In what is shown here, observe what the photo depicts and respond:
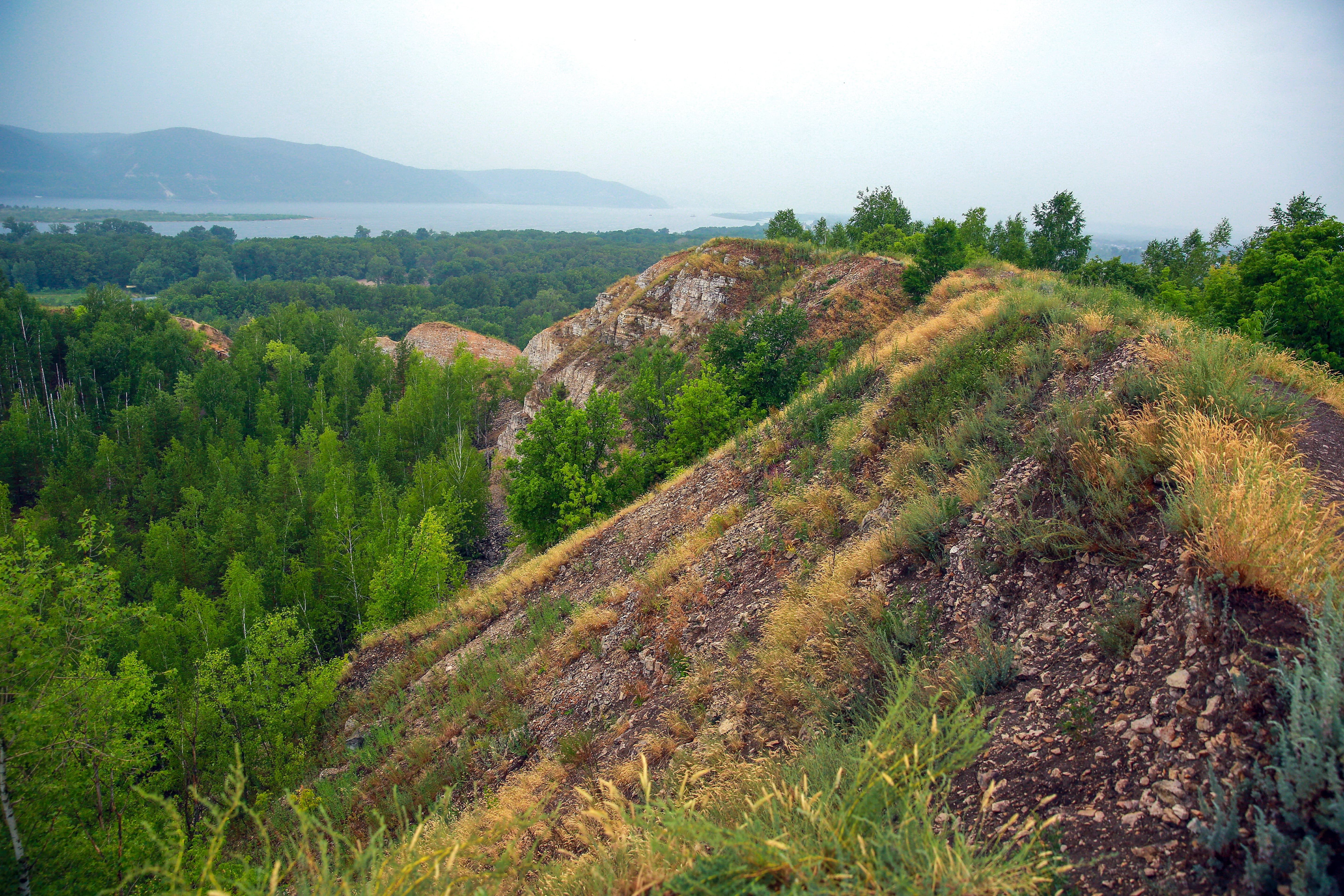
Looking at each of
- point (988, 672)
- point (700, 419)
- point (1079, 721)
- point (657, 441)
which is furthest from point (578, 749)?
point (657, 441)

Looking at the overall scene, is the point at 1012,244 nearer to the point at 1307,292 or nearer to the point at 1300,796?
the point at 1307,292

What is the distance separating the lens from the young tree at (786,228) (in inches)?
1647

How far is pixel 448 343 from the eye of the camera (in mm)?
58875

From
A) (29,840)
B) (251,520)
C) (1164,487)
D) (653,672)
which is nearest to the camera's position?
(1164,487)

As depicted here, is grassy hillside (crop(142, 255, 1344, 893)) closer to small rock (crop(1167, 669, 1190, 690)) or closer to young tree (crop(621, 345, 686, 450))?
small rock (crop(1167, 669, 1190, 690))

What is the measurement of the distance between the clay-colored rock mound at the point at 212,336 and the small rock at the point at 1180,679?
64578mm

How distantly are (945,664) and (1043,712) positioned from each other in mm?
817

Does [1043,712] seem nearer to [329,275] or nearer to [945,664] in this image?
[945,664]

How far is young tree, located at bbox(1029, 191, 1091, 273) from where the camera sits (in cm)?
2970

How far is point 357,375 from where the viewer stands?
49.0 m

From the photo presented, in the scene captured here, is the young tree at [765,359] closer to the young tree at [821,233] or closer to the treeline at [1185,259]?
the treeline at [1185,259]

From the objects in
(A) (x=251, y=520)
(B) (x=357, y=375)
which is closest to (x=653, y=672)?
(A) (x=251, y=520)

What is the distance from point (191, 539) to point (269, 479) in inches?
230

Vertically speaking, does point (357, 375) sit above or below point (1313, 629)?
below
